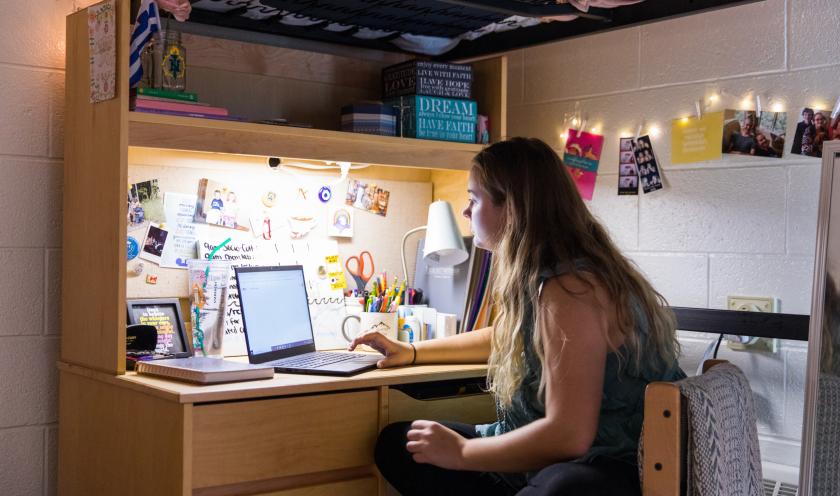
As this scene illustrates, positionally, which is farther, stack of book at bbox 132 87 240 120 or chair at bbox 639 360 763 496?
stack of book at bbox 132 87 240 120

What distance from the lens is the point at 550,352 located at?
1.68 m

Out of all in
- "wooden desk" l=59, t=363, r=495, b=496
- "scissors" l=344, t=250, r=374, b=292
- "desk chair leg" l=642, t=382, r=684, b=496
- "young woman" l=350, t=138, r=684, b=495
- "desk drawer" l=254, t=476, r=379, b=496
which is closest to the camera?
"desk chair leg" l=642, t=382, r=684, b=496

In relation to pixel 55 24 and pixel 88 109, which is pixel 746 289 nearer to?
pixel 88 109

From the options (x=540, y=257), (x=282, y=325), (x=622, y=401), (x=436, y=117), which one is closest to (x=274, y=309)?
(x=282, y=325)

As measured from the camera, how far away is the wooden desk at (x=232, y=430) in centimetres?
186

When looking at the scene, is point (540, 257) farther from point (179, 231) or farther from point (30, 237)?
point (30, 237)

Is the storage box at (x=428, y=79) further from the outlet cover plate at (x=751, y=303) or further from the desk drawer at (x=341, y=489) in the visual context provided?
the desk drawer at (x=341, y=489)

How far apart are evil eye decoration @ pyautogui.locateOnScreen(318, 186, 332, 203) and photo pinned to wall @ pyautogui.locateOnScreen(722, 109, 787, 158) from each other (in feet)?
3.65

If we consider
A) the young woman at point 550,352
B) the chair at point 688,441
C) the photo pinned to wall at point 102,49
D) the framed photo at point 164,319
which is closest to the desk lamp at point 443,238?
the young woman at point 550,352

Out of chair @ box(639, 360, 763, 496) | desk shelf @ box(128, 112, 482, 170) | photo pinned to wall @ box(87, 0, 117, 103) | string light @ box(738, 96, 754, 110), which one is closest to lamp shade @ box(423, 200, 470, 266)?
desk shelf @ box(128, 112, 482, 170)

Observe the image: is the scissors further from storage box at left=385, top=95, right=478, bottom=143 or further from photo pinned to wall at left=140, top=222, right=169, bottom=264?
photo pinned to wall at left=140, top=222, right=169, bottom=264

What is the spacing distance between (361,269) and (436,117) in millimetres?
521

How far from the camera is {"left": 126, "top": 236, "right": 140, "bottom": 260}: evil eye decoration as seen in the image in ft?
7.79

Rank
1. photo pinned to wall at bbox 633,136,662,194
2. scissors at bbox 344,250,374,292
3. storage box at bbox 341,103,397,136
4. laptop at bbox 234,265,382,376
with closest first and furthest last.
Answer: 1. laptop at bbox 234,265,382,376
2. storage box at bbox 341,103,397,136
3. photo pinned to wall at bbox 633,136,662,194
4. scissors at bbox 344,250,374,292
